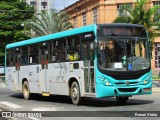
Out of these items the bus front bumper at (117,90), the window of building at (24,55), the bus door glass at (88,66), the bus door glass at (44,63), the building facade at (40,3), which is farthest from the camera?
the building facade at (40,3)

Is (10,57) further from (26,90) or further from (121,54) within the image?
(121,54)

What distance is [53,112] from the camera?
14.2 meters

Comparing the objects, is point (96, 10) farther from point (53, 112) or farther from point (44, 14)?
point (53, 112)

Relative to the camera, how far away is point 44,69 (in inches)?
761

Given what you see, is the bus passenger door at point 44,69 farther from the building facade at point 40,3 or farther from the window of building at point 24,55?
the building facade at point 40,3

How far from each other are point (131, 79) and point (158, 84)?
1474 centimetres

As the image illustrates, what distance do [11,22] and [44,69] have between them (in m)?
48.5

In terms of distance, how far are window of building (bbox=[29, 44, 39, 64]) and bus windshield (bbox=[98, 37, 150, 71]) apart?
567 cm

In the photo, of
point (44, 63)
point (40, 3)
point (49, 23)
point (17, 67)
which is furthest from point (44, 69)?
point (40, 3)

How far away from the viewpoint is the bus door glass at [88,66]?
15480 millimetres

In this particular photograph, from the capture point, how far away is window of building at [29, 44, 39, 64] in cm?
2025

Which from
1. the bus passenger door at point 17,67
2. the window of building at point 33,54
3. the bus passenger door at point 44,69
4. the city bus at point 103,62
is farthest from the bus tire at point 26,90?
the city bus at point 103,62

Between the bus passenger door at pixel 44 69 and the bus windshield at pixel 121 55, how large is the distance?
438cm

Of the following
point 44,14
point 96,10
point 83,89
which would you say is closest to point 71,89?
point 83,89
